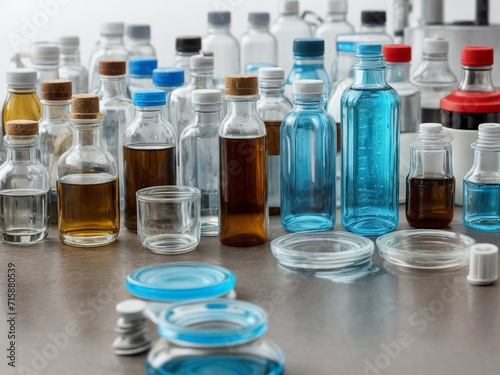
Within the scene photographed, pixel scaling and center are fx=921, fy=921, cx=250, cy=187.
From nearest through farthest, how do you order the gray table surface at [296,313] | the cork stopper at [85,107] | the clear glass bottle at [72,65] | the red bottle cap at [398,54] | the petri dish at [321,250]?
the gray table surface at [296,313] < the petri dish at [321,250] < the cork stopper at [85,107] < the red bottle cap at [398,54] < the clear glass bottle at [72,65]

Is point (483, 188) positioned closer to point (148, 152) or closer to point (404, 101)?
point (404, 101)

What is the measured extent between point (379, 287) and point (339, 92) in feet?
1.90

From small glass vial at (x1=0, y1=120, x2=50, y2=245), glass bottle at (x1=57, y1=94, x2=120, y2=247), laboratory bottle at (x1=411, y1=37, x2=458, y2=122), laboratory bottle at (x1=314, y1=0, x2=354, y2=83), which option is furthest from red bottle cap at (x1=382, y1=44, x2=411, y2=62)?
small glass vial at (x1=0, y1=120, x2=50, y2=245)

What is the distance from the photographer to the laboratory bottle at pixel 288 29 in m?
2.30

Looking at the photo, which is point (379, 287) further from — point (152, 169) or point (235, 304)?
point (152, 169)

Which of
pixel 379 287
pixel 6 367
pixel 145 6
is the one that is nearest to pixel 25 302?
pixel 6 367

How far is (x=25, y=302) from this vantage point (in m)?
1.31

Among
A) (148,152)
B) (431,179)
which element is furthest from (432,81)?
(148,152)

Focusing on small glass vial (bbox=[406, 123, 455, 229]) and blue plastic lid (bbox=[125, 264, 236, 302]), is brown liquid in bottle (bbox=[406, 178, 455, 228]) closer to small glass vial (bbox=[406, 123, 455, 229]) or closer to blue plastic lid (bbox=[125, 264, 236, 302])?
small glass vial (bbox=[406, 123, 455, 229])

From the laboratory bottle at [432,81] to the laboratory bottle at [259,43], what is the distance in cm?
45

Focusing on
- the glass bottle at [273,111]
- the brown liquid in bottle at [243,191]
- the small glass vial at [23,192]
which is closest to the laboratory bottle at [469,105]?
the glass bottle at [273,111]

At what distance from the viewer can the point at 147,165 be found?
1610 millimetres

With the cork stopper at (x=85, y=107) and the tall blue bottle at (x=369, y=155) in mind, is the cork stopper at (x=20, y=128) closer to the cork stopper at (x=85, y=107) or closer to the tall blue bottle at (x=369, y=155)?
the cork stopper at (x=85, y=107)

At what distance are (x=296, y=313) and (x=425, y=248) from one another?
1.14 ft
